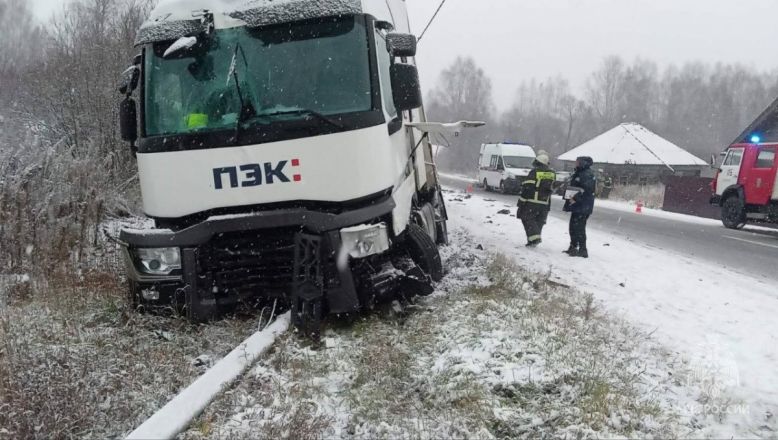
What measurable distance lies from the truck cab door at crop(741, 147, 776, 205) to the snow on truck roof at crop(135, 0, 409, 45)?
48.6 feet

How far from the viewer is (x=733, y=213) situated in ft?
52.2

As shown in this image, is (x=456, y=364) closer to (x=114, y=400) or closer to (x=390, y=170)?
(x=390, y=170)

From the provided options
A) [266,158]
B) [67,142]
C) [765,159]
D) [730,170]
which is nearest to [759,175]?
[765,159]

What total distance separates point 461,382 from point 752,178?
1598 centimetres

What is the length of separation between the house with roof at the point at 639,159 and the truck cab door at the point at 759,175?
17.7 metres

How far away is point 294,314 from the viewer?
13.8ft

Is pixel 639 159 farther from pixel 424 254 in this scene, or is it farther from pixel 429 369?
pixel 429 369

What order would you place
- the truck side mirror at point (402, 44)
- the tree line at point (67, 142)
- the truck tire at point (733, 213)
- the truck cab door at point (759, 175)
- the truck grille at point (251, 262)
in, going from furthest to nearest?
the truck tire at point (733, 213)
the truck cab door at point (759, 175)
the tree line at point (67, 142)
the truck side mirror at point (402, 44)
the truck grille at point (251, 262)

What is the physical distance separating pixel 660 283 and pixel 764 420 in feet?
14.4

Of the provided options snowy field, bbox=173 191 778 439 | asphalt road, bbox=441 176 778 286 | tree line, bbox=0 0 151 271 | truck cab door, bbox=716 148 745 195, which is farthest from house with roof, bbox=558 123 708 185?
snowy field, bbox=173 191 778 439

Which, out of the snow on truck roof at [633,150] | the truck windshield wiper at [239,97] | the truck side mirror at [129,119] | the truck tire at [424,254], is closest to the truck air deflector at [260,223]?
the truck windshield wiper at [239,97]

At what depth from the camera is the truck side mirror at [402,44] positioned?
469 centimetres

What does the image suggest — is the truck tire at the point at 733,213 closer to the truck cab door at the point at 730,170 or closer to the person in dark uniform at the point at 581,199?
the truck cab door at the point at 730,170

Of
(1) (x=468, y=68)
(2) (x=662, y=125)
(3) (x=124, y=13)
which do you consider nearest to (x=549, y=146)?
(2) (x=662, y=125)
